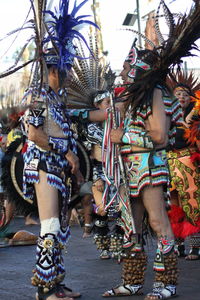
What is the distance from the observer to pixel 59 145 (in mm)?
5398

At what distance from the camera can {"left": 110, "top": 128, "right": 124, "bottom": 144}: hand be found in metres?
5.46

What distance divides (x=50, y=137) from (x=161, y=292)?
1.45 m

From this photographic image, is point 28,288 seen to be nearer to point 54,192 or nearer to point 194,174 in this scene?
point 54,192

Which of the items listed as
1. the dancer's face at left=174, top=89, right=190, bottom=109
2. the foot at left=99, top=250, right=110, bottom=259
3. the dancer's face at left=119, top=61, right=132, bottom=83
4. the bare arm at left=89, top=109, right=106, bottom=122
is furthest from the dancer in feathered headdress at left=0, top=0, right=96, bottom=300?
the dancer's face at left=174, top=89, right=190, bottom=109

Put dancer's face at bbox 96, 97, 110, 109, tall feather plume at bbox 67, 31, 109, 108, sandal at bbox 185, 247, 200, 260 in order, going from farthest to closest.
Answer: sandal at bbox 185, 247, 200, 260 < dancer's face at bbox 96, 97, 110, 109 < tall feather plume at bbox 67, 31, 109, 108

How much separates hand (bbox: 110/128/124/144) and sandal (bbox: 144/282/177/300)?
1145 millimetres

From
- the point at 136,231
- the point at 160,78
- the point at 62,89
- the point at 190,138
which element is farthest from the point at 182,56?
the point at 190,138

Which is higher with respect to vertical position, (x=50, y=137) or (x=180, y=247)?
(x=50, y=137)

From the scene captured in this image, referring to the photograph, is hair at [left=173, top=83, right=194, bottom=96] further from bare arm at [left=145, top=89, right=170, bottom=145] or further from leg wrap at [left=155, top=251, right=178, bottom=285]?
leg wrap at [left=155, top=251, right=178, bottom=285]

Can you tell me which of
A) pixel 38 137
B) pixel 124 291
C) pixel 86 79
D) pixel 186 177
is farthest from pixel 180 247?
pixel 38 137

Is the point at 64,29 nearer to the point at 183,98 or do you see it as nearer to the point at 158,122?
the point at 158,122

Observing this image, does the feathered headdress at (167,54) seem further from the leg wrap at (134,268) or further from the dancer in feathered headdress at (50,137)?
the leg wrap at (134,268)

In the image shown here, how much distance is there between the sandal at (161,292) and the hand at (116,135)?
115 cm

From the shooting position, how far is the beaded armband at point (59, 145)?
5.36 meters
